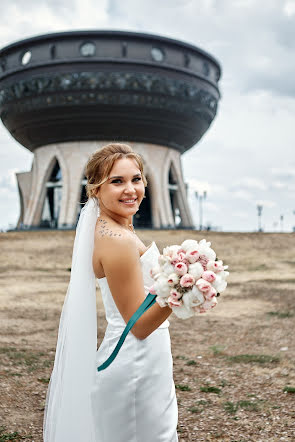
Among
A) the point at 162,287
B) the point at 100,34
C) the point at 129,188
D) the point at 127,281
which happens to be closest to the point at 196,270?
the point at 162,287

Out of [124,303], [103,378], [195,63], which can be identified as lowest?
[103,378]

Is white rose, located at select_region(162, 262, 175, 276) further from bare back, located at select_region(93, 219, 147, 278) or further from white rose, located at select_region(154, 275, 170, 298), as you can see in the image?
bare back, located at select_region(93, 219, 147, 278)

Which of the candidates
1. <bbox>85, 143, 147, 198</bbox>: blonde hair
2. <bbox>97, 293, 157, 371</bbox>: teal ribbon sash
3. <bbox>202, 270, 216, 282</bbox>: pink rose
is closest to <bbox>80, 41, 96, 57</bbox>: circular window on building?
<bbox>85, 143, 147, 198</bbox>: blonde hair

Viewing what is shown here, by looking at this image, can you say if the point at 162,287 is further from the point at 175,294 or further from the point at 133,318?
the point at 133,318

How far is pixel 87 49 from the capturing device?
35844 mm

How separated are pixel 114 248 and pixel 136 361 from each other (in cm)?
65

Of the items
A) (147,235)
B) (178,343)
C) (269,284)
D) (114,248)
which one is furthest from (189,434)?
(147,235)

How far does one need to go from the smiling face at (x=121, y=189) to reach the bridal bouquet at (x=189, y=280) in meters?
0.59

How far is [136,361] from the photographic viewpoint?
2943 mm

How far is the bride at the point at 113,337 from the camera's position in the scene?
2941 millimetres

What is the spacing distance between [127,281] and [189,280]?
46cm

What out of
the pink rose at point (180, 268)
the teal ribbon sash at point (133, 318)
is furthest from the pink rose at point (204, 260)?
the teal ribbon sash at point (133, 318)

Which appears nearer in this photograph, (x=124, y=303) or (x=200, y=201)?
(x=124, y=303)

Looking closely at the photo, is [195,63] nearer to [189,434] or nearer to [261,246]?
[261,246]
